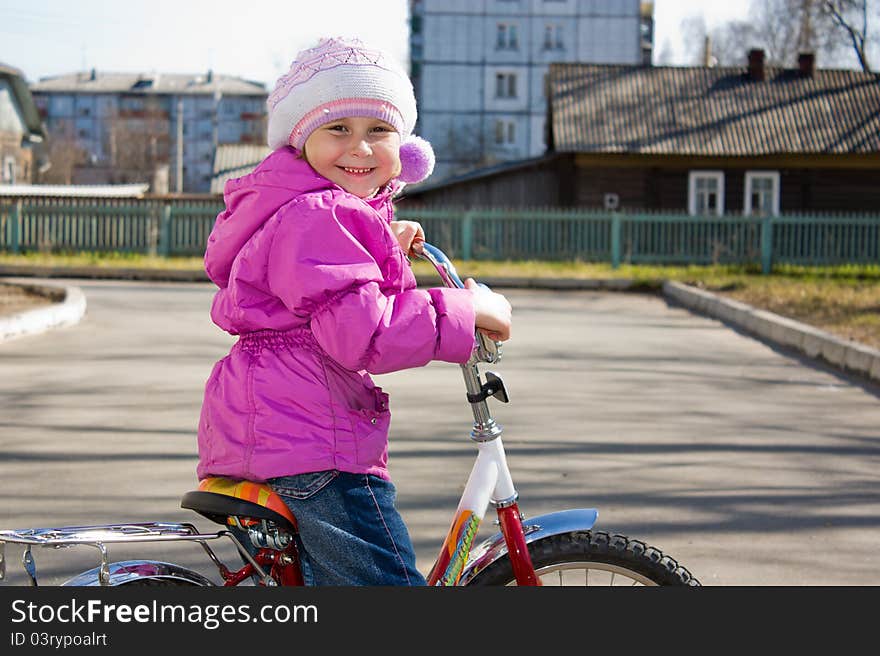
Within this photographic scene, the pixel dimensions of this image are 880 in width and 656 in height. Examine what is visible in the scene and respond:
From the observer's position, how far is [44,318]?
40.3ft

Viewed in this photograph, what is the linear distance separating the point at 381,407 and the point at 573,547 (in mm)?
482

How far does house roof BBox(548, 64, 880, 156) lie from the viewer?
31750mm

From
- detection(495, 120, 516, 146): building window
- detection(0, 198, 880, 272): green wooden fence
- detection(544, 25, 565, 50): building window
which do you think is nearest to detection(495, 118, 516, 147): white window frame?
detection(495, 120, 516, 146): building window

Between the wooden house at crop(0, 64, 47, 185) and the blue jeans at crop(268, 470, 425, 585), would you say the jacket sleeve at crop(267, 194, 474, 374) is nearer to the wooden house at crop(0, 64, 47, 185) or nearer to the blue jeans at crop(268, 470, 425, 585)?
the blue jeans at crop(268, 470, 425, 585)

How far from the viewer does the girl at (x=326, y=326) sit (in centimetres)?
229

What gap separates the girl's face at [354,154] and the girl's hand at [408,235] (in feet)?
0.41

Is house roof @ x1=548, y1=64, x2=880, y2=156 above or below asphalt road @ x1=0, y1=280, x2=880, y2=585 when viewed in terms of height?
above

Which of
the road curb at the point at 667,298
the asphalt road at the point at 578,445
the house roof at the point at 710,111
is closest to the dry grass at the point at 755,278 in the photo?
the road curb at the point at 667,298

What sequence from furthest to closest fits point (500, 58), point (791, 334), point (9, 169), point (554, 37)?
point (554, 37), point (500, 58), point (9, 169), point (791, 334)

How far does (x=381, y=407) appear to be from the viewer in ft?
8.09

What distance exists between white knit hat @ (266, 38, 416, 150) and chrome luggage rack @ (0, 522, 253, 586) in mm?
775

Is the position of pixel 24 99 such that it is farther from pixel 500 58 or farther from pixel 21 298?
pixel 21 298

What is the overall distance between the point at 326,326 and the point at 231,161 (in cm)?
5737

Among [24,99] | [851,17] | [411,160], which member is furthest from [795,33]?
[411,160]
